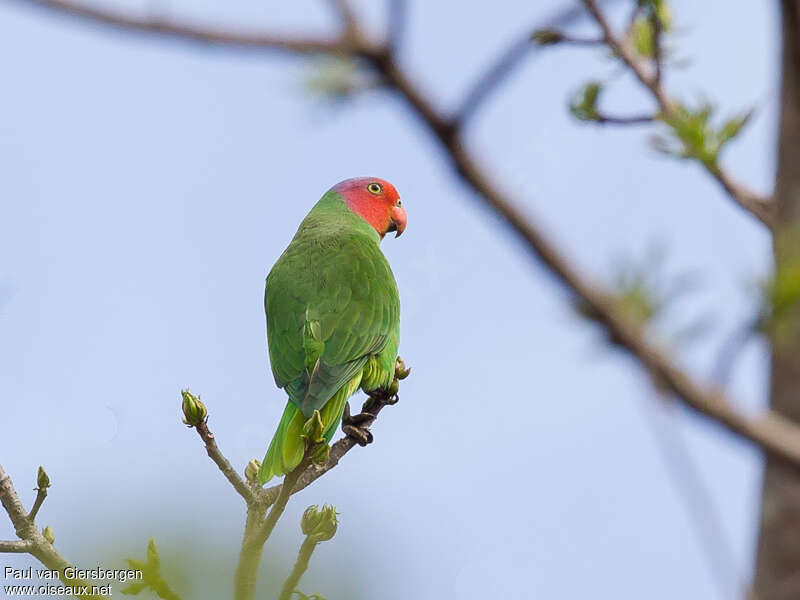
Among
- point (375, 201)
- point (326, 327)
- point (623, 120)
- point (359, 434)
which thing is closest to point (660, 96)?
point (623, 120)

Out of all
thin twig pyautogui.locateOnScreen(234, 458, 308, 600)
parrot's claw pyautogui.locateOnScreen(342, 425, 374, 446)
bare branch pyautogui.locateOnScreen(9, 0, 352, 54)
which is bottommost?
parrot's claw pyautogui.locateOnScreen(342, 425, 374, 446)

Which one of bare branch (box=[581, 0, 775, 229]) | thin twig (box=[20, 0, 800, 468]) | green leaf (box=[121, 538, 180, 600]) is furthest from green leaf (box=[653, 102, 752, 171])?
green leaf (box=[121, 538, 180, 600])

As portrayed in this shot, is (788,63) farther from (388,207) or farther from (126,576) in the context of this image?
(388,207)

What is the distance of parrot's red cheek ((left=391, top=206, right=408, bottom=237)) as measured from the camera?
19.6 feet

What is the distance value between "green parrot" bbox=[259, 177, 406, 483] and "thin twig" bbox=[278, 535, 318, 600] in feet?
1.80

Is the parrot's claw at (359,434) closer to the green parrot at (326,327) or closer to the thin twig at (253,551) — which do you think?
the green parrot at (326,327)

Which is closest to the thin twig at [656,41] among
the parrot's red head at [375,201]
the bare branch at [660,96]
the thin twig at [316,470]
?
the bare branch at [660,96]

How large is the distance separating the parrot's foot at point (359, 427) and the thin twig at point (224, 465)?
0.67m

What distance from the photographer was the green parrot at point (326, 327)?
359 cm

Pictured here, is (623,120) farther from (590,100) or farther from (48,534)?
(48,534)

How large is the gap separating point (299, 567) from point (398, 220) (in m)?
3.72

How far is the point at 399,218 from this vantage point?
5.98 m

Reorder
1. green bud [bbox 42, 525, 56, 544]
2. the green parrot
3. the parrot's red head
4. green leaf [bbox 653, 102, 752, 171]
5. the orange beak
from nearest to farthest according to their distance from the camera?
green leaf [bbox 653, 102, 752, 171] → green bud [bbox 42, 525, 56, 544] → the green parrot → the parrot's red head → the orange beak

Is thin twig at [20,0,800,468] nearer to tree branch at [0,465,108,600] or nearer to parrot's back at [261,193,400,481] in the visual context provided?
tree branch at [0,465,108,600]
